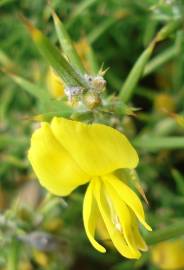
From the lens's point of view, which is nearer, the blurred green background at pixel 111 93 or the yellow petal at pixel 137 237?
the yellow petal at pixel 137 237

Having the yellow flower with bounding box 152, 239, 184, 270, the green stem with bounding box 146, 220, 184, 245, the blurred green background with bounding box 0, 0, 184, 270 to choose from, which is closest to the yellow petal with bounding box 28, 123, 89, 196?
the green stem with bounding box 146, 220, 184, 245

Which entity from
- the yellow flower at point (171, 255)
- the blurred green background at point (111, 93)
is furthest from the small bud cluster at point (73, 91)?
the yellow flower at point (171, 255)

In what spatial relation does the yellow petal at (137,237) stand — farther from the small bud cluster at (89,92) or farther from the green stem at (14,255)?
the green stem at (14,255)

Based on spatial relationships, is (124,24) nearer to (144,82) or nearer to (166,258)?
(144,82)

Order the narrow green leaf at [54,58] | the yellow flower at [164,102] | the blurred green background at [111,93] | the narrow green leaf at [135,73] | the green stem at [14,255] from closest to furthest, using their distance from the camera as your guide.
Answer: the narrow green leaf at [54,58] < the narrow green leaf at [135,73] < the green stem at [14,255] < the blurred green background at [111,93] < the yellow flower at [164,102]

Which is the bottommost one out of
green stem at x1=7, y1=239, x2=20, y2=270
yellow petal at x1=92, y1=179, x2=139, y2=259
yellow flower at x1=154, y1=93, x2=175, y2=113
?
yellow flower at x1=154, y1=93, x2=175, y2=113

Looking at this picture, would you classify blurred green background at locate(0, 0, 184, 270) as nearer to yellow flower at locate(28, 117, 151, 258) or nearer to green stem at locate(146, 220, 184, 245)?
green stem at locate(146, 220, 184, 245)

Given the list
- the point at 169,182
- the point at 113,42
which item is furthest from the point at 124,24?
the point at 169,182

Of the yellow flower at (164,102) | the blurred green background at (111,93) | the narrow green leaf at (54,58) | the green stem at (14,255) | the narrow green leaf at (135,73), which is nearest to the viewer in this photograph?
the narrow green leaf at (54,58)
